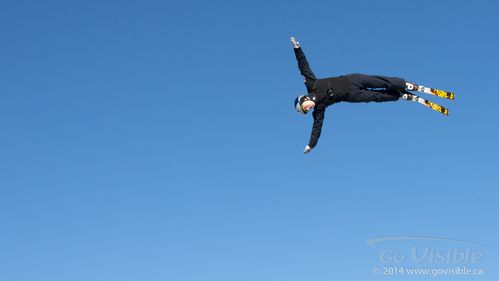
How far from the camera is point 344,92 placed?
2316 centimetres

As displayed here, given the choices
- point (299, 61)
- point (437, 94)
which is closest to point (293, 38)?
point (299, 61)

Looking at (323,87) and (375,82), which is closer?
(323,87)

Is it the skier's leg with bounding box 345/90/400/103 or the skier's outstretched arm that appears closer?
the skier's outstretched arm

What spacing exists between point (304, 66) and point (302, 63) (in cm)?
15

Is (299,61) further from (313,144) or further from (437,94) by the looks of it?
(437,94)

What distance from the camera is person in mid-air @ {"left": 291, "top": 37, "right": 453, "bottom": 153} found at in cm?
2288

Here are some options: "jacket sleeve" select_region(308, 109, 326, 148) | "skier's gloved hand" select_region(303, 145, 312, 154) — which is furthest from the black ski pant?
"skier's gloved hand" select_region(303, 145, 312, 154)

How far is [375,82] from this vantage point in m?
23.4

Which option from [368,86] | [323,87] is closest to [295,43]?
[323,87]

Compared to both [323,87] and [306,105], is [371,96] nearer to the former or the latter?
[323,87]

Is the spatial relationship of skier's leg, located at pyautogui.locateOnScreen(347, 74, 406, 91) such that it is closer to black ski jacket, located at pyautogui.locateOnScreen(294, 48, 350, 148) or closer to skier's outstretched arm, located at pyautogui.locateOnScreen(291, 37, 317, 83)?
black ski jacket, located at pyautogui.locateOnScreen(294, 48, 350, 148)

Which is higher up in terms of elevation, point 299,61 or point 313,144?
point 299,61

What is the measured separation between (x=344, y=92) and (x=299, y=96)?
1286mm

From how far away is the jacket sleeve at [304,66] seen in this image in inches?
887
